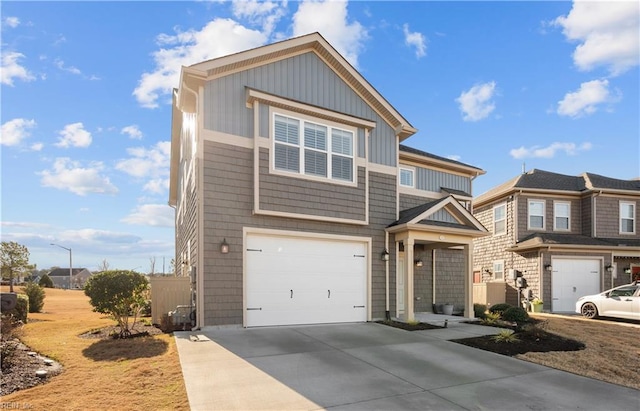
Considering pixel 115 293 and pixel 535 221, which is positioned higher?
pixel 535 221

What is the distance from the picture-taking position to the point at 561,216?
753 inches

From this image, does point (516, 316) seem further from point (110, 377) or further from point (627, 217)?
point (627, 217)

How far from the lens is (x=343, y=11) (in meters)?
10.8

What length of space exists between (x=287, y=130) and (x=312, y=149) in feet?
2.89

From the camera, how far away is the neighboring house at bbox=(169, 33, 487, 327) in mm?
9344

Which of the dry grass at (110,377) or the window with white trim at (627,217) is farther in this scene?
the window with white trim at (627,217)

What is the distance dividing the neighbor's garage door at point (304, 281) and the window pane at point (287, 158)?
1.87 m

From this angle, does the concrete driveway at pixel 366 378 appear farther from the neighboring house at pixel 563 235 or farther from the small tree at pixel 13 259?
the small tree at pixel 13 259

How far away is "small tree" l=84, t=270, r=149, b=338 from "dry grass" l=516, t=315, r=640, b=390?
8.45m

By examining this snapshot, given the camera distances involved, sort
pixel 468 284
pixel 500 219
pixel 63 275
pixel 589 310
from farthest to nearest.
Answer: pixel 63 275 → pixel 500 219 → pixel 589 310 → pixel 468 284

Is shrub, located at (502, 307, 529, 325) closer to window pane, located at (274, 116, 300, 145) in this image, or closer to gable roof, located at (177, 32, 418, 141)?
gable roof, located at (177, 32, 418, 141)

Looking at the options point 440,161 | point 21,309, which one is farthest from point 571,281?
point 21,309

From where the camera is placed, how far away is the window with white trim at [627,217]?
19047mm

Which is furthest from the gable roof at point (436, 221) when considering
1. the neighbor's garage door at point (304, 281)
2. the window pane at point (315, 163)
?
the window pane at point (315, 163)
